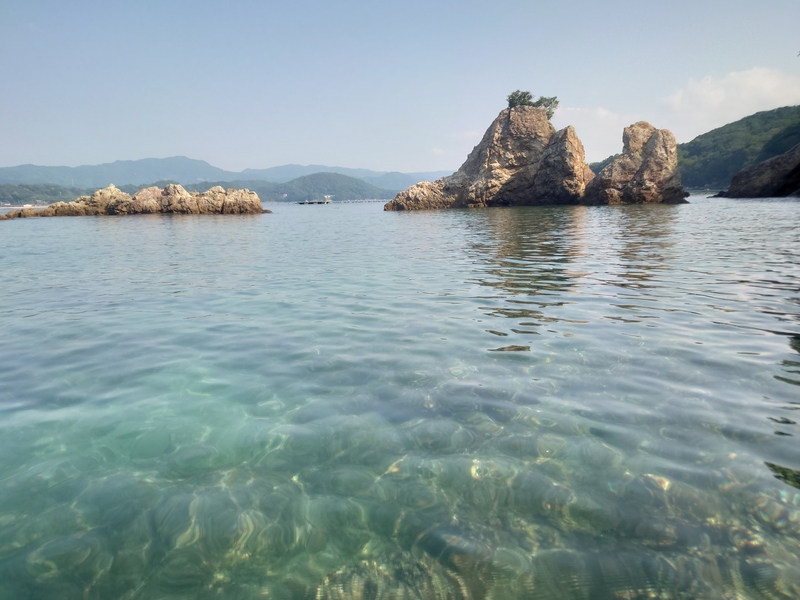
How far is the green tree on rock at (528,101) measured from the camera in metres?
74.7

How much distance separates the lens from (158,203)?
2744 inches

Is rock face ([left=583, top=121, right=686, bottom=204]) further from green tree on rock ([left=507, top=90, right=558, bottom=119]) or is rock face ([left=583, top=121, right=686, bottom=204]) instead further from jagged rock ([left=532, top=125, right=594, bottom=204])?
green tree on rock ([left=507, top=90, right=558, bottom=119])

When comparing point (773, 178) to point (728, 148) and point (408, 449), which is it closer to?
point (408, 449)

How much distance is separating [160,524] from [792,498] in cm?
479

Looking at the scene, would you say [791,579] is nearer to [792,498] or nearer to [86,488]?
[792,498]

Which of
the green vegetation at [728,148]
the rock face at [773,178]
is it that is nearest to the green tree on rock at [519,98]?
the rock face at [773,178]

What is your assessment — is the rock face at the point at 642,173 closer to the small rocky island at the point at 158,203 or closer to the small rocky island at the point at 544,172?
the small rocky island at the point at 544,172

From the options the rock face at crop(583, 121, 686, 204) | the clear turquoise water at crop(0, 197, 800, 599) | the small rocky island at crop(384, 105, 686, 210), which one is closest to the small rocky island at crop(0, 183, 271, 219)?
the small rocky island at crop(384, 105, 686, 210)

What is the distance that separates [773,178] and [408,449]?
68.0 meters

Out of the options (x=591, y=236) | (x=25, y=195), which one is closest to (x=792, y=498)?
(x=591, y=236)

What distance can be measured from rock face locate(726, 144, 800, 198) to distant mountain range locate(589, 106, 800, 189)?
55313 mm

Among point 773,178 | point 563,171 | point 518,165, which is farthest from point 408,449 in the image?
point 518,165

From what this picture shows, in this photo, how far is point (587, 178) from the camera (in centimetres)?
6412

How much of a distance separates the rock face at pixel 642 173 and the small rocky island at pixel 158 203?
53556 mm
